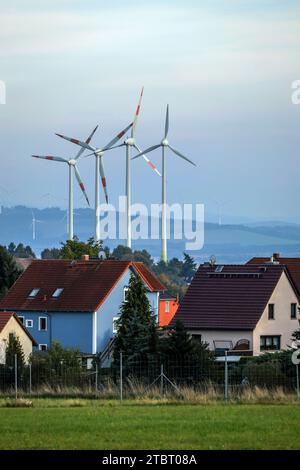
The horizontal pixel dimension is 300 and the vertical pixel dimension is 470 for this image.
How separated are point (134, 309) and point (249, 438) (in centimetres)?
3493

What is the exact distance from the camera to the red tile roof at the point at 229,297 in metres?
57.2

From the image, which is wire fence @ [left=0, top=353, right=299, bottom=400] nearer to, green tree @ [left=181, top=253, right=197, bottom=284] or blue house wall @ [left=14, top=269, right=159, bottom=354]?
blue house wall @ [left=14, top=269, right=159, bottom=354]

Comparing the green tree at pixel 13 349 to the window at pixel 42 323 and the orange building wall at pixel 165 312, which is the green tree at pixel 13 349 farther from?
the orange building wall at pixel 165 312

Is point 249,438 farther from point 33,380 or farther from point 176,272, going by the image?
point 176,272

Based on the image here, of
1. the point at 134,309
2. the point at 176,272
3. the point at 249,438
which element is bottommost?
the point at 249,438

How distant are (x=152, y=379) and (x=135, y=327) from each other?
13.9 metres

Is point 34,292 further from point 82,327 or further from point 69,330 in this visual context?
point 82,327

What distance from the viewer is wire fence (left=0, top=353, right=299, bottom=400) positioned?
32938 mm

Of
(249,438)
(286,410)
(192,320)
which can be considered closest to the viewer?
(249,438)

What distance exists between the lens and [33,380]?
3866 centimetres

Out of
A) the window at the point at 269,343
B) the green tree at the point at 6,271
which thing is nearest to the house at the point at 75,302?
the green tree at the point at 6,271

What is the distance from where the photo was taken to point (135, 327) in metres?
49.6

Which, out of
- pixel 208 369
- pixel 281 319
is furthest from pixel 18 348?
pixel 208 369

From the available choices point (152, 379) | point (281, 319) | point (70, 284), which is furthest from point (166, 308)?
point (152, 379)
